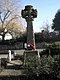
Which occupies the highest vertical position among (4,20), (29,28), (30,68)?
(4,20)

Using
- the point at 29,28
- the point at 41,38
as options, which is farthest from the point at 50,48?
the point at 41,38

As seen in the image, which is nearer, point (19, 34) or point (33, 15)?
point (33, 15)

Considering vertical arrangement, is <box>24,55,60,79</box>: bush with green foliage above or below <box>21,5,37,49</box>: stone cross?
below

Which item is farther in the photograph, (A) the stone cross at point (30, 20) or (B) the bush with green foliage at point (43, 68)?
(A) the stone cross at point (30, 20)

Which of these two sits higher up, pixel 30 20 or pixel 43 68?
pixel 30 20

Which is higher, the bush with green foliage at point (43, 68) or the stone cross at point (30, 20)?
the stone cross at point (30, 20)

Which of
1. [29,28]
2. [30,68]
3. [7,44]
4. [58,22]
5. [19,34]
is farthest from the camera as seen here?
[58,22]

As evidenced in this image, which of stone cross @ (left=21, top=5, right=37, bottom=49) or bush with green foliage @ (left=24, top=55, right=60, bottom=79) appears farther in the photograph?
stone cross @ (left=21, top=5, right=37, bottom=49)

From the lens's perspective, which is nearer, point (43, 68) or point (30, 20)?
point (43, 68)

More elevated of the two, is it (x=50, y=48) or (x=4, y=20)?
(x=4, y=20)

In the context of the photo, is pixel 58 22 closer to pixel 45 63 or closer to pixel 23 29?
pixel 23 29

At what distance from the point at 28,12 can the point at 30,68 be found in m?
13.1

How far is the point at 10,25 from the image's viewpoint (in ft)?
188

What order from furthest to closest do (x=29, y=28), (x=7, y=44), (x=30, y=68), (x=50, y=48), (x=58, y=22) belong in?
(x=58, y=22) < (x=7, y=44) < (x=50, y=48) < (x=29, y=28) < (x=30, y=68)
